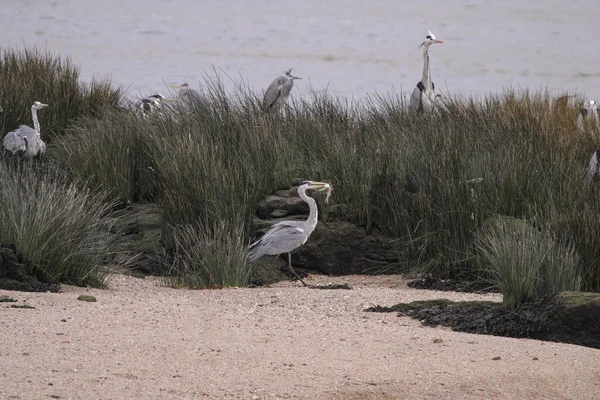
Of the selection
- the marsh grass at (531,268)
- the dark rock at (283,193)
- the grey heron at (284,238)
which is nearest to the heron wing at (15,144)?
the dark rock at (283,193)

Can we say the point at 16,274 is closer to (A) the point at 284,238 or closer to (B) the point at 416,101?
(A) the point at 284,238

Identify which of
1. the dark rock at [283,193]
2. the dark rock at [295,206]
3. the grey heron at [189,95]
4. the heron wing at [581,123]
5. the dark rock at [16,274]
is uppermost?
the grey heron at [189,95]

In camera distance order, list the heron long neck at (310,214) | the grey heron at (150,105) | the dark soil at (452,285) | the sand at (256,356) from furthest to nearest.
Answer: the grey heron at (150,105)
the heron long neck at (310,214)
the dark soil at (452,285)
the sand at (256,356)

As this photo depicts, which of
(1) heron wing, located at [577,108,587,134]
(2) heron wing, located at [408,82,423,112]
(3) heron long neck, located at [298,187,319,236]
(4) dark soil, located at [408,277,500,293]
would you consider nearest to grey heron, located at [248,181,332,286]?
(3) heron long neck, located at [298,187,319,236]

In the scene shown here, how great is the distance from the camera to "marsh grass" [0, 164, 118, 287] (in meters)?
7.30

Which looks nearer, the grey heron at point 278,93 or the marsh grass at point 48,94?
the grey heron at point 278,93

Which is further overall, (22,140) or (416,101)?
(416,101)

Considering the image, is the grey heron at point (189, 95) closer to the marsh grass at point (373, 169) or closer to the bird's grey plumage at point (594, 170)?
the marsh grass at point (373, 169)

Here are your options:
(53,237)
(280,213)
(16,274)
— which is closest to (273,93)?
(280,213)

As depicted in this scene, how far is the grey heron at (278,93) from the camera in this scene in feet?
40.5

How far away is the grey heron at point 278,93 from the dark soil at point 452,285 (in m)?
4.16

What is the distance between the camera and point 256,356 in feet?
17.6

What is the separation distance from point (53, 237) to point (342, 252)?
115 inches

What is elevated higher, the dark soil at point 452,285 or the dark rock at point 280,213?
the dark rock at point 280,213
